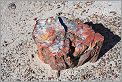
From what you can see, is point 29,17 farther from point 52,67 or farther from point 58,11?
point 52,67

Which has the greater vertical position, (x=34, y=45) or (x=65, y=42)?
(x=65, y=42)

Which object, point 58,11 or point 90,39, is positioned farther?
point 58,11

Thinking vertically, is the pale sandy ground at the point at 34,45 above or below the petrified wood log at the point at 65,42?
below

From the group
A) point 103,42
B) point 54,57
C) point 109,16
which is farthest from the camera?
point 109,16

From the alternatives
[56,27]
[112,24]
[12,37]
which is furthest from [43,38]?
[112,24]

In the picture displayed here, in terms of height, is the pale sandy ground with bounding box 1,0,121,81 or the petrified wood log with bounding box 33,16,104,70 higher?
the petrified wood log with bounding box 33,16,104,70
